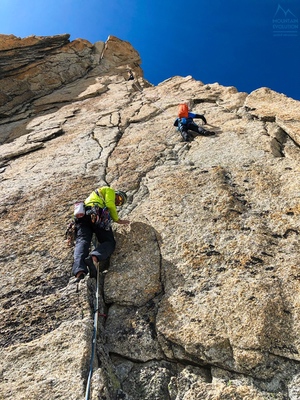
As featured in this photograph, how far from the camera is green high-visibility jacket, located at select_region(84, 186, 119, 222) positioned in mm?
6753

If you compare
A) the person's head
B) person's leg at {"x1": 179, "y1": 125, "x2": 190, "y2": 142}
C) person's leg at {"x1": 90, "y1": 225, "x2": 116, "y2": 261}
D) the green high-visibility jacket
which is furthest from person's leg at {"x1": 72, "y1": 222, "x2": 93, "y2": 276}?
person's leg at {"x1": 179, "y1": 125, "x2": 190, "y2": 142}

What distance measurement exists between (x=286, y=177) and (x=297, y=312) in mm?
3477

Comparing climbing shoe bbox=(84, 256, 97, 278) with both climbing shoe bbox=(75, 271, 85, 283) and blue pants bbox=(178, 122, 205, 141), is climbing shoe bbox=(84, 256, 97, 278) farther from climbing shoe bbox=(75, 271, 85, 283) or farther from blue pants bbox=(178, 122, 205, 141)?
blue pants bbox=(178, 122, 205, 141)

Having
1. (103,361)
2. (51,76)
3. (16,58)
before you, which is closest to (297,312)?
(103,361)

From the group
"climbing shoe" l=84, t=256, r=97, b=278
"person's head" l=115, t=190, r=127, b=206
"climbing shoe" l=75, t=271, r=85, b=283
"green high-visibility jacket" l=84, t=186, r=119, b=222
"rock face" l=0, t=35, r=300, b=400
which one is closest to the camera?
"rock face" l=0, t=35, r=300, b=400

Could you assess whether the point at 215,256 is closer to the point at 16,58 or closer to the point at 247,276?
the point at 247,276

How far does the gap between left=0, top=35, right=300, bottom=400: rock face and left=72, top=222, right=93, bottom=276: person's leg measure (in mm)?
253

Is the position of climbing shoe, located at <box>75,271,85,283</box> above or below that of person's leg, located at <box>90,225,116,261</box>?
below

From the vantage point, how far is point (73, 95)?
19.5m

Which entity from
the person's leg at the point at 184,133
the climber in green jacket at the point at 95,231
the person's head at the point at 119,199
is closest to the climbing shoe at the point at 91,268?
the climber in green jacket at the point at 95,231

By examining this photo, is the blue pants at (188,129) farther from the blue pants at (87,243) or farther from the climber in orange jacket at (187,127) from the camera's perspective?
the blue pants at (87,243)

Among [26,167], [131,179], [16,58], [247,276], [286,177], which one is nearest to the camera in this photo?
[247,276]

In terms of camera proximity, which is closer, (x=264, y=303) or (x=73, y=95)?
(x=264, y=303)

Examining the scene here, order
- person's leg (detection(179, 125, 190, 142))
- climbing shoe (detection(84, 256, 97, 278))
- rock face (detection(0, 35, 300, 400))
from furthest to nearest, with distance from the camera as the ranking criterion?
person's leg (detection(179, 125, 190, 142)) < climbing shoe (detection(84, 256, 97, 278)) < rock face (detection(0, 35, 300, 400))
